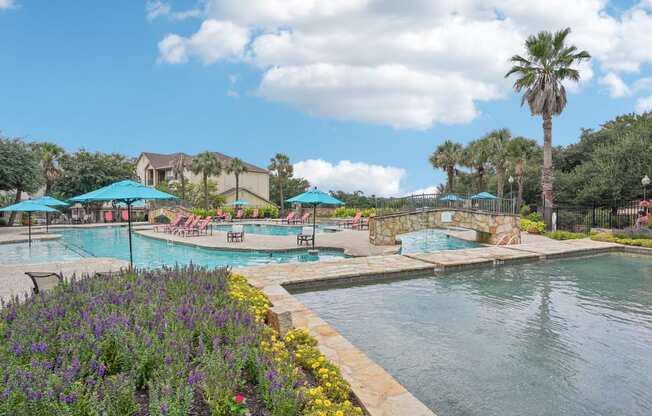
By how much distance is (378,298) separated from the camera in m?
7.88

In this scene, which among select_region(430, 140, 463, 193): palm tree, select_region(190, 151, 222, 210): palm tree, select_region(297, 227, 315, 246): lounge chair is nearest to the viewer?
select_region(297, 227, 315, 246): lounge chair

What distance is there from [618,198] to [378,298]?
22.7m

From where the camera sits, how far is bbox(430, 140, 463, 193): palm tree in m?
35.7

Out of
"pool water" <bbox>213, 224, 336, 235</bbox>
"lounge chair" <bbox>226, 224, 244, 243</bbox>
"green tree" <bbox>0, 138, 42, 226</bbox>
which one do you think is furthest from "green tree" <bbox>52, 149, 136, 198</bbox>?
"lounge chair" <bbox>226, 224, 244, 243</bbox>

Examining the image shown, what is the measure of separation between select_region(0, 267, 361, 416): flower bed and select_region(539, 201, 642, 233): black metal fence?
72.8 feet

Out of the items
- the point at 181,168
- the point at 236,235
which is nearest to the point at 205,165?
the point at 181,168

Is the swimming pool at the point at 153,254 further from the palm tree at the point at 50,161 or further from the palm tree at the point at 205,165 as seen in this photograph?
the palm tree at the point at 50,161

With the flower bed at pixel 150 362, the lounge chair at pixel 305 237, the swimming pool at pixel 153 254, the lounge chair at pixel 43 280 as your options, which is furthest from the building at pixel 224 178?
the flower bed at pixel 150 362

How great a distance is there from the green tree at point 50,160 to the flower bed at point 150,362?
41570 millimetres

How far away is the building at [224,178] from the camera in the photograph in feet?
153

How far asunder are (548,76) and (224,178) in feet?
119

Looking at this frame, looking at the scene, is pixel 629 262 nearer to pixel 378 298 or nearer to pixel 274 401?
pixel 378 298

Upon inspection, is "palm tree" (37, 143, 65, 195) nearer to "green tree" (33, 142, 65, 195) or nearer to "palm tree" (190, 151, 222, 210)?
"green tree" (33, 142, 65, 195)

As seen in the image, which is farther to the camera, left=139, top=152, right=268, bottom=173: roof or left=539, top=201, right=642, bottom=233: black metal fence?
left=139, top=152, right=268, bottom=173: roof
